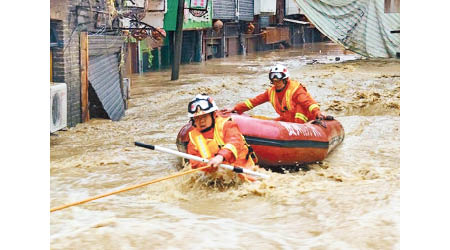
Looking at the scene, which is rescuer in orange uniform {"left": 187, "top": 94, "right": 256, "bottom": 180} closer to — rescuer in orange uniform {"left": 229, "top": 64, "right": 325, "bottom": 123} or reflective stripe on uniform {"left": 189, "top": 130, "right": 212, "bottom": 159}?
reflective stripe on uniform {"left": 189, "top": 130, "right": 212, "bottom": 159}

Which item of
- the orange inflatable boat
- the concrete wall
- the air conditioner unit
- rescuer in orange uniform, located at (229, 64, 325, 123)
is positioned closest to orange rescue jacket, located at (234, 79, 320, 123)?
rescuer in orange uniform, located at (229, 64, 325, 123)

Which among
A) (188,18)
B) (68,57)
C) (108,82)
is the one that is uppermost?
(188,18)

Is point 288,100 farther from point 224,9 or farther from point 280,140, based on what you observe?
point 224,9

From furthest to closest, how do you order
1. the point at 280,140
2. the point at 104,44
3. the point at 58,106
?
1. the point at 104,44
2. the point at 58,106
3. the point at 280,140

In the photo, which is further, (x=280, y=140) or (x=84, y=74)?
(x=84, y=74)

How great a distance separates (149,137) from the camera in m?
9.40

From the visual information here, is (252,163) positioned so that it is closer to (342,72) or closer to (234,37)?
(342,72)

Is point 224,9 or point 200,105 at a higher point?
point 224,9

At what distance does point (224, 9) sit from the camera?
1003 inches

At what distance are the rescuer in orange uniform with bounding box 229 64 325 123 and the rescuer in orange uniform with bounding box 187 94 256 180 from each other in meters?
1.69

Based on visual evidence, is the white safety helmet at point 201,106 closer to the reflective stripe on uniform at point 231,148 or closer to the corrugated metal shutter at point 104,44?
the reflective stripe on uniform at point 231,148

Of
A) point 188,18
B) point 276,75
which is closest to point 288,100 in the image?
point 276,75

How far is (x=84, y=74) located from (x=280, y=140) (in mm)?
4334
